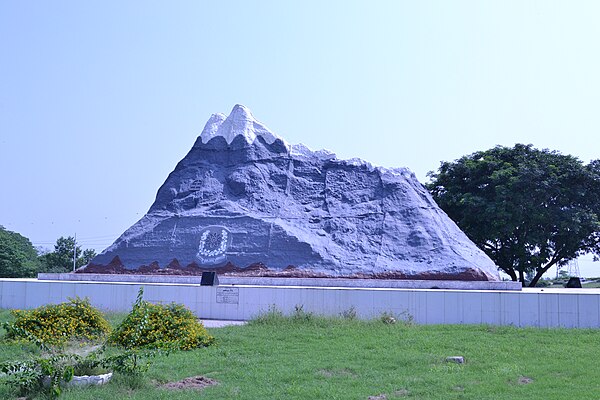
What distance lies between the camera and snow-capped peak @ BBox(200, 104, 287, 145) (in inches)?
856

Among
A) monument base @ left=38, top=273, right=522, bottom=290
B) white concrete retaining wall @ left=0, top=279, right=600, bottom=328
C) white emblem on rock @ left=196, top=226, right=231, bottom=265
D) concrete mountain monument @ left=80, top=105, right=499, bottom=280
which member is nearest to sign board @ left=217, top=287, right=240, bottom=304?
white concrete retaining wall @ left=0, top=279, right=600, bottom=328

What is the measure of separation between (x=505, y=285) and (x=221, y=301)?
6640mm

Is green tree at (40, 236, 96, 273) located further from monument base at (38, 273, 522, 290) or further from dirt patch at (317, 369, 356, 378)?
dirt patch at (317, 369, 356, 378)

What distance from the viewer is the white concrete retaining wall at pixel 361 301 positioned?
13289mm

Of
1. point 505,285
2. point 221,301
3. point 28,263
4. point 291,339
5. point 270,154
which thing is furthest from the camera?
point 28,263

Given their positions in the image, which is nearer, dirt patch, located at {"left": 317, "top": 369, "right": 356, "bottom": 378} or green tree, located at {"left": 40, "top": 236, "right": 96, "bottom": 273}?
dirt patch, located at {"left": 317, "top": 369, "right": 356, "bottom": 378}

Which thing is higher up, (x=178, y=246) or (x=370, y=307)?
(x=178, y=246)

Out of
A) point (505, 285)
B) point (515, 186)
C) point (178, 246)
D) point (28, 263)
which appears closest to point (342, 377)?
point (505, 285)

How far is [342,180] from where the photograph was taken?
20.7 m

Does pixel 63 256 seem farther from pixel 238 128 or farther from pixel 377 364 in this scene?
pixel 377 364

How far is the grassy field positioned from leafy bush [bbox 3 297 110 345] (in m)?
0.46

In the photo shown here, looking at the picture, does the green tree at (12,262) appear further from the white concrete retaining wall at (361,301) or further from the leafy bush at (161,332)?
the leafy bush at (161,332)

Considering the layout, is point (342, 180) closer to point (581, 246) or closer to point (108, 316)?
point (108, 316)

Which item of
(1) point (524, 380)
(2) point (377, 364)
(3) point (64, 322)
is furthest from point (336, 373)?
(3) point (64, 322)
